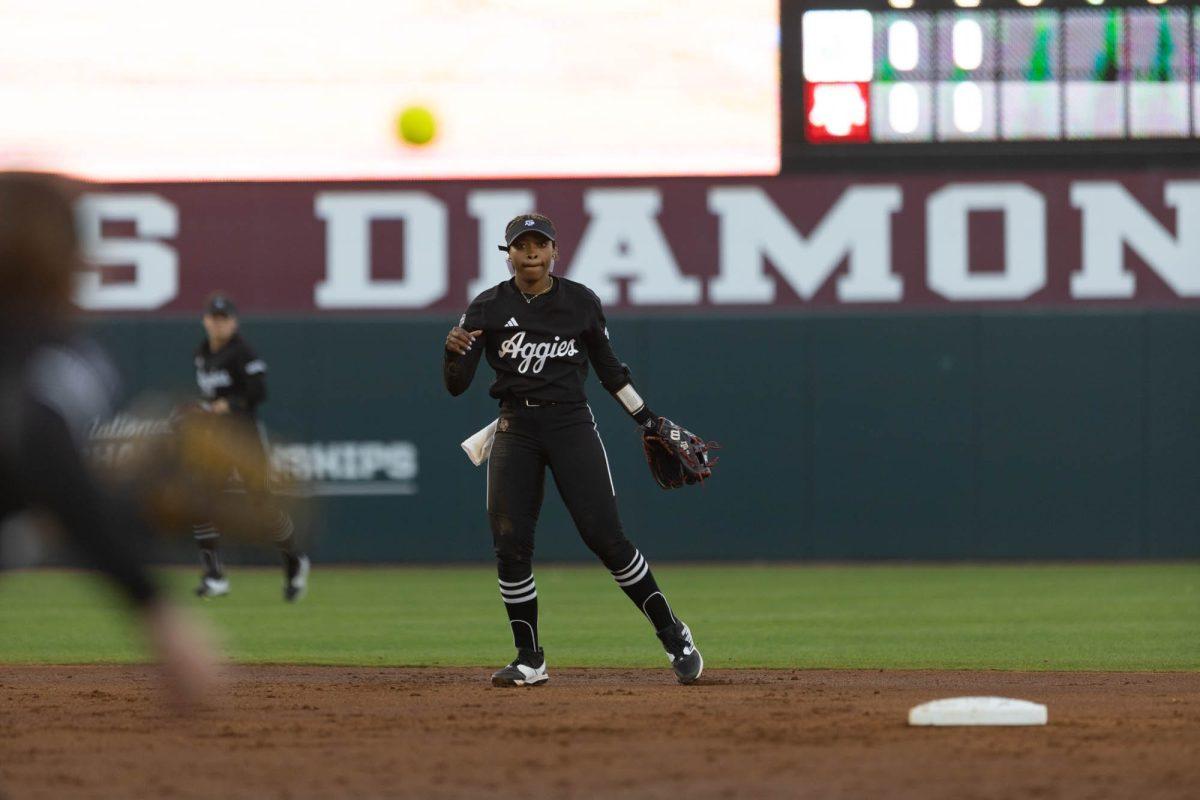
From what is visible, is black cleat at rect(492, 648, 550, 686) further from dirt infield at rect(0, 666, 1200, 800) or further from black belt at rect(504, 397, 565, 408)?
black belt at rect(504, 397, 565, 408)

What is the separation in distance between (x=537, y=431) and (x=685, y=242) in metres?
10.2

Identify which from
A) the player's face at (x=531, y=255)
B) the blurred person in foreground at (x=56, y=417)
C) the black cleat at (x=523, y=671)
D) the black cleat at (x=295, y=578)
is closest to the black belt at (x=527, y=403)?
the player's face at (x=531, y=255)

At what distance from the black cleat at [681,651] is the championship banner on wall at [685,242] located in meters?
10.0

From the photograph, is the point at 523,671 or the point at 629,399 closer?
the point at 523,671

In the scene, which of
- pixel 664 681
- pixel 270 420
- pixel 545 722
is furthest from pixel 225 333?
pixel 545 722

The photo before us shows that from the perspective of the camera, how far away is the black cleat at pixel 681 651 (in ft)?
24.3

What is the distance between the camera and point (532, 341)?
7.36m

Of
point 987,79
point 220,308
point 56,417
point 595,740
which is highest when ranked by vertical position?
point 987,79

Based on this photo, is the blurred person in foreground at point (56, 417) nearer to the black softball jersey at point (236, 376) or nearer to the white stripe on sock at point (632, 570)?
the white stripe on sock at point (632, 570)

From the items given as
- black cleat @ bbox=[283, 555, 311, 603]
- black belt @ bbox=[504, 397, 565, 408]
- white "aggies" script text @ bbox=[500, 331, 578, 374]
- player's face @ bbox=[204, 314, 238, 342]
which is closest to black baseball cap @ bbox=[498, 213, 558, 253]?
white "aggies" script text @ bbox=[500, 331, 578, 374]

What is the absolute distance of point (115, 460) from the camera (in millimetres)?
4637

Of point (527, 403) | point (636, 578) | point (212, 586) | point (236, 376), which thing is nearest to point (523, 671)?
point (636, 578)

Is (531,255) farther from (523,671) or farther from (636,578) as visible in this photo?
(523,671)

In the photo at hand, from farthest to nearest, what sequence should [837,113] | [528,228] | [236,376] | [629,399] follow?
[837,113], [236,376], [629,399], [528,228]
